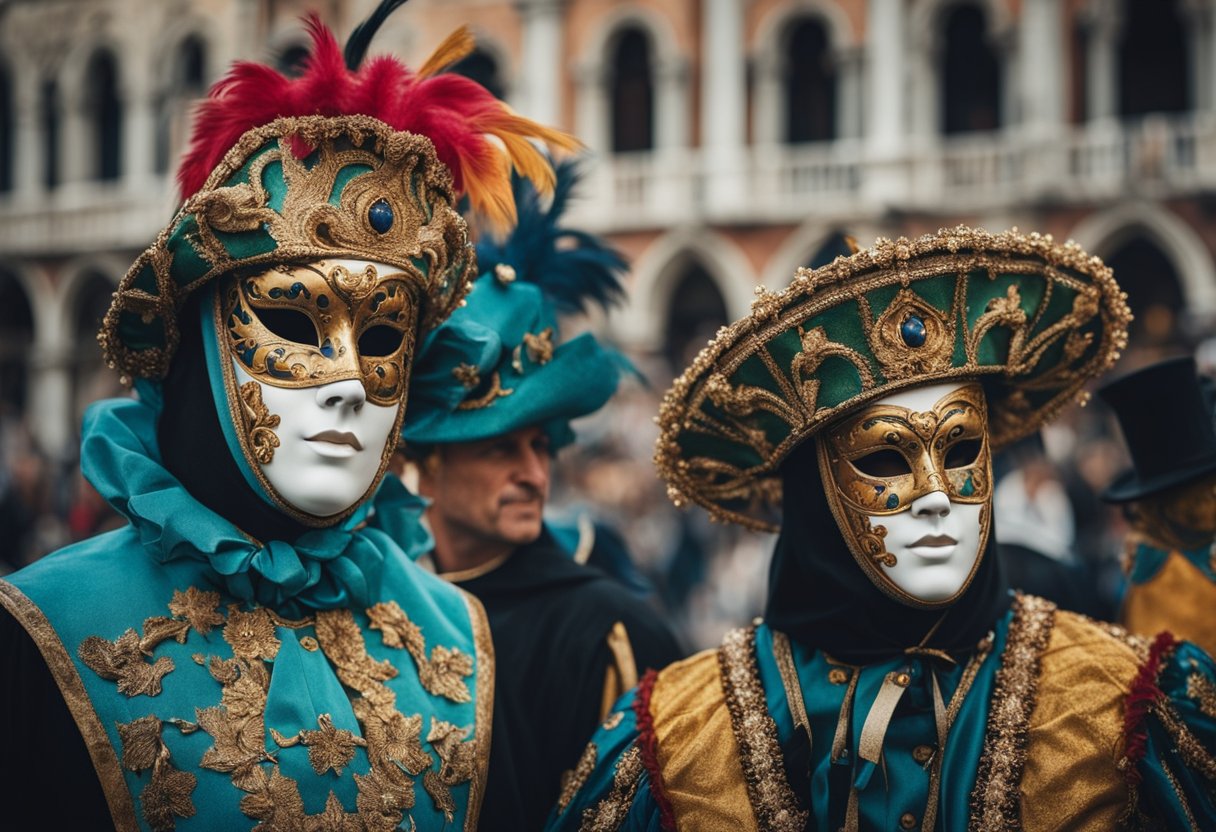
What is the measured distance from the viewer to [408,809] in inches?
103

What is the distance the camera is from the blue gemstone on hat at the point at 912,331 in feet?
8.64

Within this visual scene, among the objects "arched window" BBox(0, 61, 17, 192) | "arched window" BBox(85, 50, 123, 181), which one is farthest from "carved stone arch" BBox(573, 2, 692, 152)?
"arched window" BBox(0, 61, 17, 192)

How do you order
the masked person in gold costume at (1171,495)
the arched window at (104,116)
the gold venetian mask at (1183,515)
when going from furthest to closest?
the arched window at (104,116) < the gold venetian mask at (1183,515) < the masked person in gold costume at (1171,495)

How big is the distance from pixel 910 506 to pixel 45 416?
59.7 ft

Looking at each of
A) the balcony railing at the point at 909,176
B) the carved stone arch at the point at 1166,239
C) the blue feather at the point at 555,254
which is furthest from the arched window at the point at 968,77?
the blue feather at the point at 555,254

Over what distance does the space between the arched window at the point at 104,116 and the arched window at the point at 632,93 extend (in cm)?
736

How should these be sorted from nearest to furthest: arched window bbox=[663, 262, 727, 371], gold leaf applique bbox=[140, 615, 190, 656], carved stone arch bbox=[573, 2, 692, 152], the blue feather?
gold leaf applique bbox=[140, 615, 190, 656] → the blue feather → carved stone arch bbox=[573, 2, 692, 152] → arched window bbox=[663, 262, 727, 371]

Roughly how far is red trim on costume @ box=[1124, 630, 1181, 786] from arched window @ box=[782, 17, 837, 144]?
1429 cm

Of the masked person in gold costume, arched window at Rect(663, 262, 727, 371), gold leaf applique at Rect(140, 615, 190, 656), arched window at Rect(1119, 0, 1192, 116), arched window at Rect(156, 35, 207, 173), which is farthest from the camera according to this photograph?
arched window at Rect(156, 35, 207, 173)

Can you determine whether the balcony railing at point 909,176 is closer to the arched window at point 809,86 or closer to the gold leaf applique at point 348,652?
the arched window at point 809,86

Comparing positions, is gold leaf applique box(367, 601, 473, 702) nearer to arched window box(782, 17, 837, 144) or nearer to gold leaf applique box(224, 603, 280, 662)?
gold leaf applique box(224, 603, 280, 662)

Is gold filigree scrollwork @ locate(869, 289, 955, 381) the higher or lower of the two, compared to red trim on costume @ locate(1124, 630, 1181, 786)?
higher

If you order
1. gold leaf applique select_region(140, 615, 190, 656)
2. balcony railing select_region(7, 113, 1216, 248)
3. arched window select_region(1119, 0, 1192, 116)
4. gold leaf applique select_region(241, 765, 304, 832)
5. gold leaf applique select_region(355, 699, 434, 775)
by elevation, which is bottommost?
gold leaf applique select_region(241, 765, 304, 832)

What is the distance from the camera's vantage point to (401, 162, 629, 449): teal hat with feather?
3135mm
